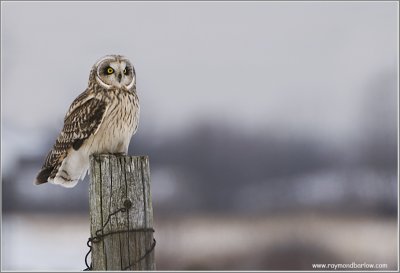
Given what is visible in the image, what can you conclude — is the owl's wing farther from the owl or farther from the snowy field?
the snowy field

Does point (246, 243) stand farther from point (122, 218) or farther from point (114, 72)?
point (122, 218)

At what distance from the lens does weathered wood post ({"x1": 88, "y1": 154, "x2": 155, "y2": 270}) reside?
3484 millimetres

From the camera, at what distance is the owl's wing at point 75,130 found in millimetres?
4691

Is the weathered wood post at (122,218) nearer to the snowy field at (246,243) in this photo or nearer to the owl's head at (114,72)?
the owl's head at (114,72)

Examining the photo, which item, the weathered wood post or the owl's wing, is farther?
the owl's wing

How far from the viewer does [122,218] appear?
349 cm

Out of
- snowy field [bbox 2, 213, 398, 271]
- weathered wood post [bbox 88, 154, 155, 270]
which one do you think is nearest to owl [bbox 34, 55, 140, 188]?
weathered wood post [bbox 88, 154, 155, 270]

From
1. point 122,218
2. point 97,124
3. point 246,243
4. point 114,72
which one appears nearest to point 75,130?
point 97,124

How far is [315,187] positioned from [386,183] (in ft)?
2.50

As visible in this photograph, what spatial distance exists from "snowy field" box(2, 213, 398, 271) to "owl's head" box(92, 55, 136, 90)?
2.11m

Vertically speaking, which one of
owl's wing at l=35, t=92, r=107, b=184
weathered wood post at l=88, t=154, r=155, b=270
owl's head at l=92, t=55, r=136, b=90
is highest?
owl's head at l=92, t=55, r=136, b=90

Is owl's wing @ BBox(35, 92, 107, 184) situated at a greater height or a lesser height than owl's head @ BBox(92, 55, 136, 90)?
lesser

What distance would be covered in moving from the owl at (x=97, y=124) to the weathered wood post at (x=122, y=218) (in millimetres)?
1176

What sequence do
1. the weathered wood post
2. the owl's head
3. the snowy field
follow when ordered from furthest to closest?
the snowy field
the owl's head
the weathered wood post
